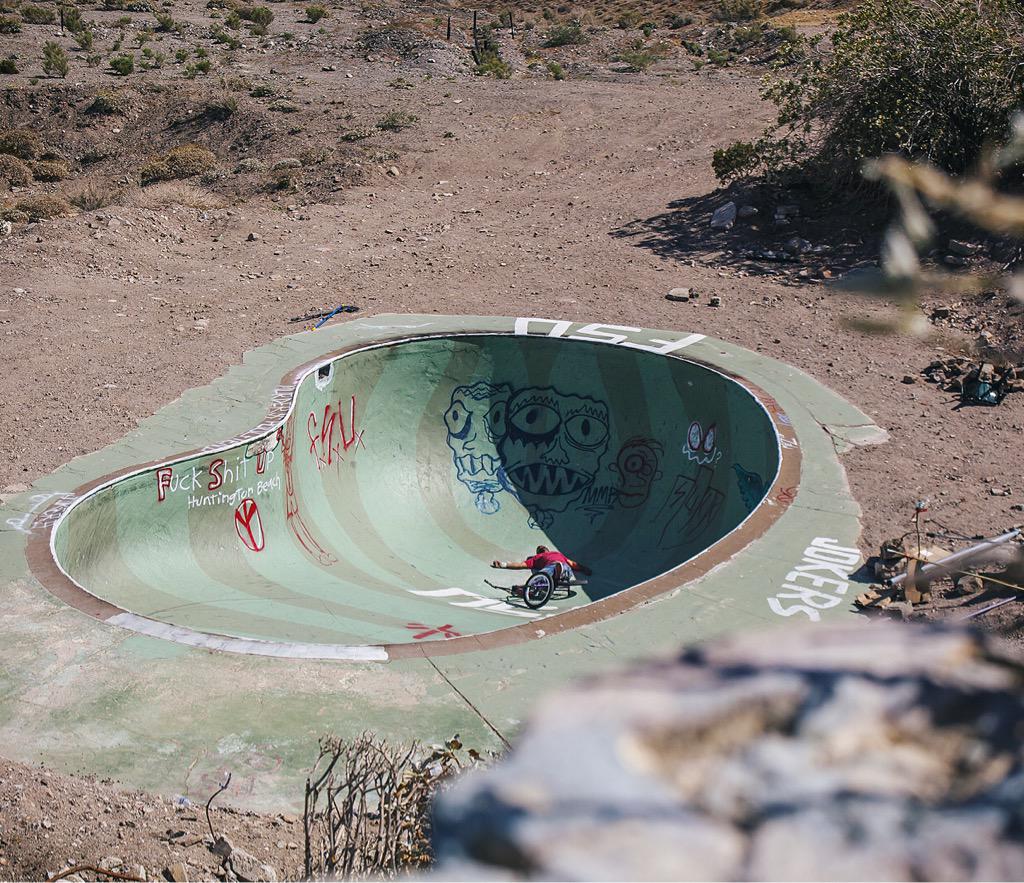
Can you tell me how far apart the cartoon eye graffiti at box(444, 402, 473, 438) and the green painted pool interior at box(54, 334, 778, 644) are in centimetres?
3

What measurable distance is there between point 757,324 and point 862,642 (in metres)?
16.9

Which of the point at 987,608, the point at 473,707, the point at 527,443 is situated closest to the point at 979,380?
the point at 987,608

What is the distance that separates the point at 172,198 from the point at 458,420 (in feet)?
47.4

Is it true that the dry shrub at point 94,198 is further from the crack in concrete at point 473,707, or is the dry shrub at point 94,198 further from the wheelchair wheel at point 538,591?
the crack in concrete at point 473,707

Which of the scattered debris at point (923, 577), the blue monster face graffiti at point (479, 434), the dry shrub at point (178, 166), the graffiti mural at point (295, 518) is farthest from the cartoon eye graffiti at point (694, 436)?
the dry shrub at point (178, 166)

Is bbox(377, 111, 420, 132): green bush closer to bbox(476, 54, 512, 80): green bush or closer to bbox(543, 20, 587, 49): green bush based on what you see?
bbox(476, 54, 512, 80): green bush

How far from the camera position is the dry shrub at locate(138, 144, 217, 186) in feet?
96.1

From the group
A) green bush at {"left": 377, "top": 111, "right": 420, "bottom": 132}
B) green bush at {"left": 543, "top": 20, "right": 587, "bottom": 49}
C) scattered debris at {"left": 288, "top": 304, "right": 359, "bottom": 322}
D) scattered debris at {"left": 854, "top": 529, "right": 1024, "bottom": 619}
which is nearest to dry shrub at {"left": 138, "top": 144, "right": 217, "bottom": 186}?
green bush at {"left": 377, "top": 111, "right": 420, "bottom": 132}

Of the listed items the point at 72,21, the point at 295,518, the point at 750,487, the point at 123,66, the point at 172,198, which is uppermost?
the point at 72,21

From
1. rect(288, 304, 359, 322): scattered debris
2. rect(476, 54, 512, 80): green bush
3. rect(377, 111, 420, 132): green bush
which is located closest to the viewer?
rect(288, 304, 359, 322): scattered debris

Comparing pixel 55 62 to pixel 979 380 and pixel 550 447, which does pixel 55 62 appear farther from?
pixel 979 380

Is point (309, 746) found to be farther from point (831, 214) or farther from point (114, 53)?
point (114, 53)

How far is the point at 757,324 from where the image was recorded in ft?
58.2

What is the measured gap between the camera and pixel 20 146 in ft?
107
